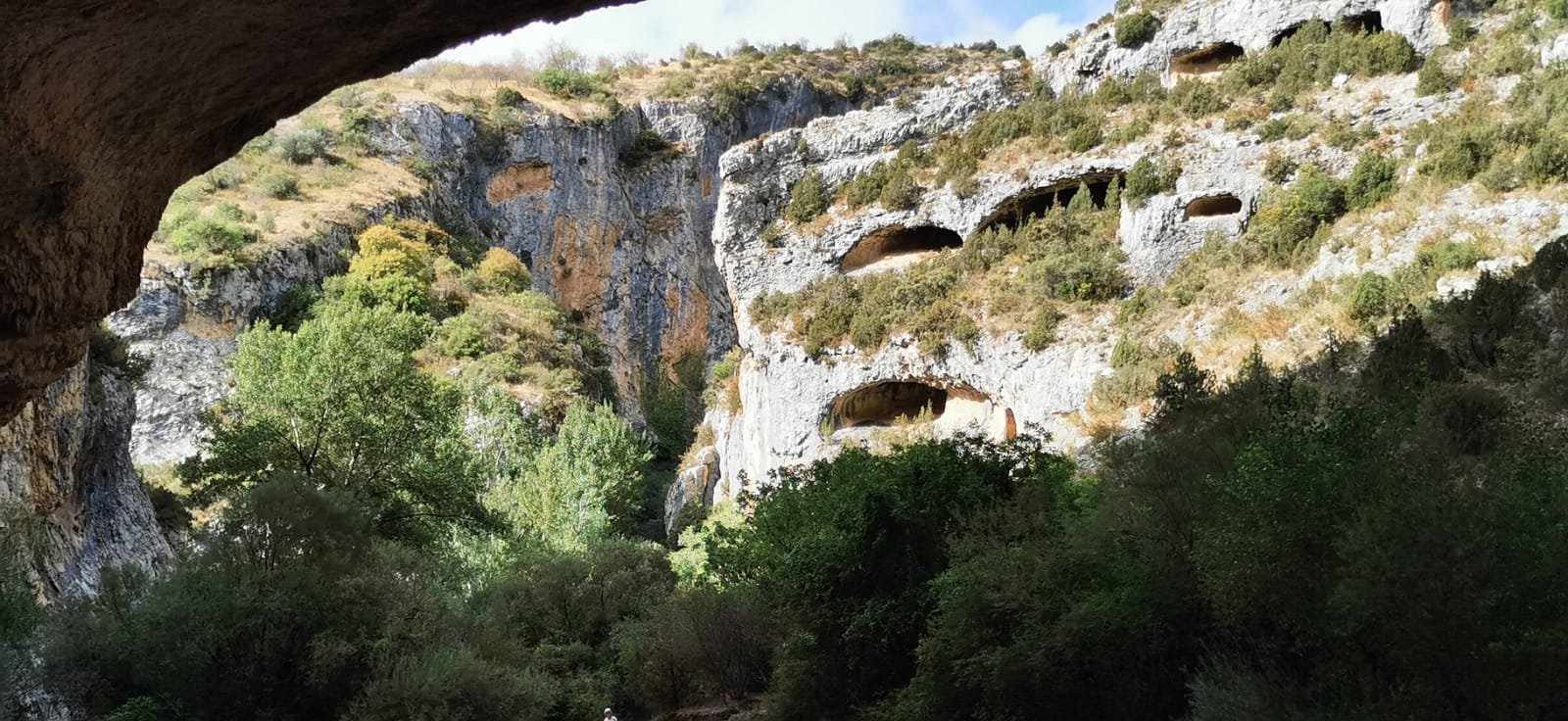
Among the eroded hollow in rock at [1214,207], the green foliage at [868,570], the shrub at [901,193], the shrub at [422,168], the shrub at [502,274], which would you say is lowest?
the green foliage at [868,570]

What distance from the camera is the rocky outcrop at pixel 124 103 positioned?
412cm

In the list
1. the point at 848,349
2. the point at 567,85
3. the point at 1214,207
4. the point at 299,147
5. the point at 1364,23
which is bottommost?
the point at 848,349

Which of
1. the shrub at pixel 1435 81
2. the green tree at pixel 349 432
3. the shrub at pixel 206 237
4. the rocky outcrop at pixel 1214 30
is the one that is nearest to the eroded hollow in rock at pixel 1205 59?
the rocky outcrop at pixel 1214 30

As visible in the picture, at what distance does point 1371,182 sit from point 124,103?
21993 millimetres

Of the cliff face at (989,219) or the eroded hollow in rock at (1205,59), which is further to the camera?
the eroded hollow in rock at (1205,59)

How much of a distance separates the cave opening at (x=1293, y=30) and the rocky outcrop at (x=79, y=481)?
27962mm

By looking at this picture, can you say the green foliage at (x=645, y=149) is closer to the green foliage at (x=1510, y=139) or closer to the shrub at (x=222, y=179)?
the shrub at (x=222, y=179)

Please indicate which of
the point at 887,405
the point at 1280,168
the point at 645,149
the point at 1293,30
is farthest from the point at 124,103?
the point at 645,149

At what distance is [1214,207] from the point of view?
23.6 metres

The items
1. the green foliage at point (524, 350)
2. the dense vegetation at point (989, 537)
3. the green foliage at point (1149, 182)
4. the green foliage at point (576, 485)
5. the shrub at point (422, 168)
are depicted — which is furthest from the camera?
the shrub at point (422, 168)

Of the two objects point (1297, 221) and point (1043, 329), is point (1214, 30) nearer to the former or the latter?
point (1297, 221)

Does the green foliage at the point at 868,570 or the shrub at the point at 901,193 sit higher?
the shrub at the point at 901,193

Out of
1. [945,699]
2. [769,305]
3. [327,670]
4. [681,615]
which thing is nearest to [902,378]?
[769,305]

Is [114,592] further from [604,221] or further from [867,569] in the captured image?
[604,221]
